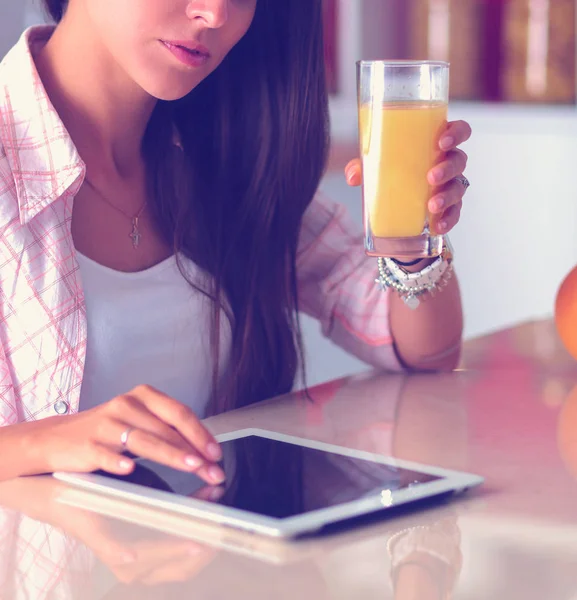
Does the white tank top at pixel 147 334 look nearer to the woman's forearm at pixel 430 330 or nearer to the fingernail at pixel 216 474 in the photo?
the woman's forearm at pixel 430 330

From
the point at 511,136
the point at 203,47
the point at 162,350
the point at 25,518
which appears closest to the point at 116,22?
the point at 203,47

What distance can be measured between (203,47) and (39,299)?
1.13 feet

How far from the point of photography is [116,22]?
117 cm

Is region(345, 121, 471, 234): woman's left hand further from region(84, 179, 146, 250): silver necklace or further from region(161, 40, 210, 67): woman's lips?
region(84, 179, 146, 250): silver necklace

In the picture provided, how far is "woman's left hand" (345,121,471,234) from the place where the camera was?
104 cm

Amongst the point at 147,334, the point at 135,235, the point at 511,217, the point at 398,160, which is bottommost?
the point at 511,217

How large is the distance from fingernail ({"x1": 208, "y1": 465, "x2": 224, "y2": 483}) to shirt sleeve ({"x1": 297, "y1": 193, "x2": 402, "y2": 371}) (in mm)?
593

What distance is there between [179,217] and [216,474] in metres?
0.65

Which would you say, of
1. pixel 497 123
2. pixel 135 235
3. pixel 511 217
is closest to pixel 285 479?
pixel 135 235

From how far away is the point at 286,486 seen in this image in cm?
75

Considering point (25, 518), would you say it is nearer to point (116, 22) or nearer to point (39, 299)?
point (39, 299)

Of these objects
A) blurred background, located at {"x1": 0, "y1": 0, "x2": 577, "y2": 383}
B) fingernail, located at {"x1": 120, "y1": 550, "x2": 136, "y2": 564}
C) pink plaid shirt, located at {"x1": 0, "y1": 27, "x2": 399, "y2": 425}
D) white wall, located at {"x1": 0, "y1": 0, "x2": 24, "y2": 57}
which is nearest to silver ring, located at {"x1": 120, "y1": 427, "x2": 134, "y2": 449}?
fingernail, located at {"x1": 120, "y1": 550, "x2": 136, "y2": 564}

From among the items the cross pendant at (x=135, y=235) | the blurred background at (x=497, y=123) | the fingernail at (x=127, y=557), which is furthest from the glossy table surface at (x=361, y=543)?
the blurred background at (x=497, y=123)

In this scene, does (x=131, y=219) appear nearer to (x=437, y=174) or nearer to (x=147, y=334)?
(x=147, y=334)
